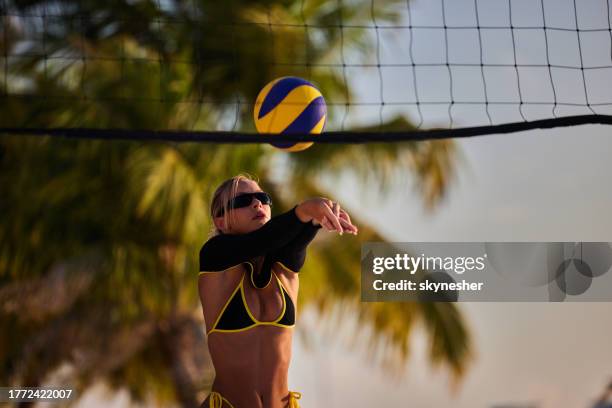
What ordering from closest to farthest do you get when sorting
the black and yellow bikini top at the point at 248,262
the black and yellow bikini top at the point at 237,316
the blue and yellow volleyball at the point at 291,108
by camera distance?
the black and yellow bikini top at the point at 248,262 → the black and yellow bikini top at the point at 237,316 → the blue and yellow volleyball at the point at 291,108

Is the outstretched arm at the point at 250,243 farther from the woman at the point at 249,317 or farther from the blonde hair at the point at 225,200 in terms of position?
the blonde hair at the point at 225,200

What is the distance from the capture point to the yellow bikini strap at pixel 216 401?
3.63m

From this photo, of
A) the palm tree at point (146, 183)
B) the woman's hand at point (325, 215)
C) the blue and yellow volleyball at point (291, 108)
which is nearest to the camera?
the woman's hand at point (325, 215)

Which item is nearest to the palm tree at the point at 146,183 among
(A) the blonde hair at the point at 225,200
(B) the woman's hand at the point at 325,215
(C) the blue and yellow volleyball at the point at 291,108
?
(C) the blue and yellow volleyball at the point at 291,108

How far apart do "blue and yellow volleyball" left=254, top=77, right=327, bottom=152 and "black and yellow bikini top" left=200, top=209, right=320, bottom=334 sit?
1.63 metres

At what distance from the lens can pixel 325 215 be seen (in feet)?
10.6

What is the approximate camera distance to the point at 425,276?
12.6 metres

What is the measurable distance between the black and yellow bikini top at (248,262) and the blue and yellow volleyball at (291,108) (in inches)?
64.2

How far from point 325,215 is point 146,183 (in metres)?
8.04

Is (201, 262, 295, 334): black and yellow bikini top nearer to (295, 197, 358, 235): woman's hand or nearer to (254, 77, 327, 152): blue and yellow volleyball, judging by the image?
(295, 197, 358, 235): woman's hand

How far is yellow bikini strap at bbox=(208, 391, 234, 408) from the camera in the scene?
3.63 metres

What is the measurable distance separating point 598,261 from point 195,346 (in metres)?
5.23

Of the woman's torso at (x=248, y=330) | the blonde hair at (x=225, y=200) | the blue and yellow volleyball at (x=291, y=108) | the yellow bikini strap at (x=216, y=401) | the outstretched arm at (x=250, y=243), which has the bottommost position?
the yellow bikini strap at (x=216, y=401)

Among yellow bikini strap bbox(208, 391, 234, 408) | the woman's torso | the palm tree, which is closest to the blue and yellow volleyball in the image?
the woman's torso
